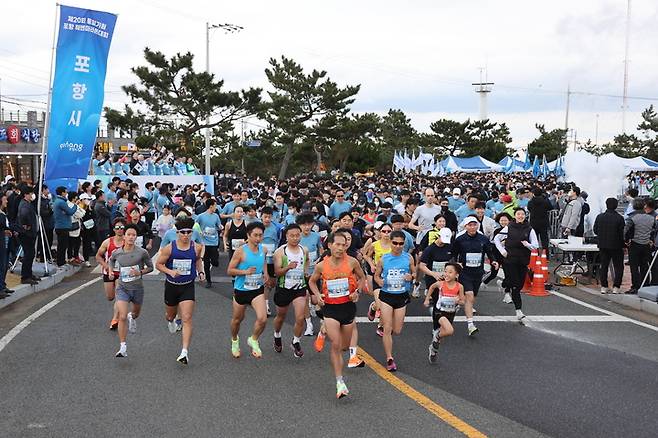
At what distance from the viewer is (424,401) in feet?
19.3

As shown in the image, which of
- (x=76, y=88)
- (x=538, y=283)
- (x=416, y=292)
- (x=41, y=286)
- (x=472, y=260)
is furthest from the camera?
(x=76, y=88)

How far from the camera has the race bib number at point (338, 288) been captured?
632 centimetres

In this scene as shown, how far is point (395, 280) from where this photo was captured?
7.10 m

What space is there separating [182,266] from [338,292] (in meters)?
2.01

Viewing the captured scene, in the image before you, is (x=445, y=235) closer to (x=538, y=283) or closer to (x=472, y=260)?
(x=472, y=260)

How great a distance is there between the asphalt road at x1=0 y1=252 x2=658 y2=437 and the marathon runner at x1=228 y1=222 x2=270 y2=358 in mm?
385

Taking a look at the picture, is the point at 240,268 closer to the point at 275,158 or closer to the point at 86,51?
the point at 86,51

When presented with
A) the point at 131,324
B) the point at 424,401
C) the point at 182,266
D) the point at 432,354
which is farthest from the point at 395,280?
the point at 131,324

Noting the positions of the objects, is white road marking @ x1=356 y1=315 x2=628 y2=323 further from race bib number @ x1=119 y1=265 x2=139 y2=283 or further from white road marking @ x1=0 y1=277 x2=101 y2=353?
white road marking @ x1=0 y1=277 x2=101 y2=353

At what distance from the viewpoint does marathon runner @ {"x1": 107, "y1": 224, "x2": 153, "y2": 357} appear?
Result: 7423 mm

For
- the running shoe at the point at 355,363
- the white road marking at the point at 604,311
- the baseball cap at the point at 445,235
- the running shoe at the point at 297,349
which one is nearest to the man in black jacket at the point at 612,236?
the white road marking at the point at 604,311

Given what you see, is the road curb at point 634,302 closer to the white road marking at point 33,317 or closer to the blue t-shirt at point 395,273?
the blue t-shirt at point 395,273

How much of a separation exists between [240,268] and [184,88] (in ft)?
110

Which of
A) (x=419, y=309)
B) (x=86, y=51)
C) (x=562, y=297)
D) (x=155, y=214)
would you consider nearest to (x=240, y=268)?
(x=419, y=309)
